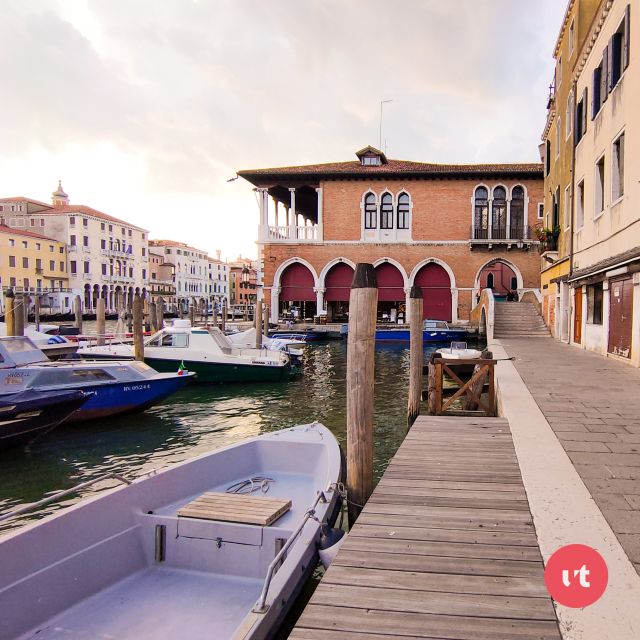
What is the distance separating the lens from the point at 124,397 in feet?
33.2

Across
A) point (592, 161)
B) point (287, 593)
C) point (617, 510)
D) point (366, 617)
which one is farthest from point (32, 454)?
point (592, 161)

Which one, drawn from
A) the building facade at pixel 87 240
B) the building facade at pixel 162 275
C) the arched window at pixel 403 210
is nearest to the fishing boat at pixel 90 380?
the arched window at pixel 403 210

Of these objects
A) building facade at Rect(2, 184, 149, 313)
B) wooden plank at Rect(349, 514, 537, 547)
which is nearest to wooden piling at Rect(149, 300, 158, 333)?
wooden plank at Rect(349, 514, 537, 547)

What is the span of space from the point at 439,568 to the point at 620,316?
10.2 metres

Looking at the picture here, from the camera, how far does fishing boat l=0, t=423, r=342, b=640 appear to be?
3195mm

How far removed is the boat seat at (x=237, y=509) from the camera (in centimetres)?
396

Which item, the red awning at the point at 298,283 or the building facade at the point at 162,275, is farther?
the building facade at the point at 162,275

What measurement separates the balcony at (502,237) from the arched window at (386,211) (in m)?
4.67

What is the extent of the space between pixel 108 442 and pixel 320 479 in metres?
5.24

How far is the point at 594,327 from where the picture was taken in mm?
13234

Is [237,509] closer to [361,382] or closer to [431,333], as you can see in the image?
[361,382]

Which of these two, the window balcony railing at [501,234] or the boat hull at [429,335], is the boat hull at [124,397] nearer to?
the boat hull at [429,335]

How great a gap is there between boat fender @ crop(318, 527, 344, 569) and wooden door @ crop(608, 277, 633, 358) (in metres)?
9.05

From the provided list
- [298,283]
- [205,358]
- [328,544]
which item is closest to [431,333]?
[298,283]
